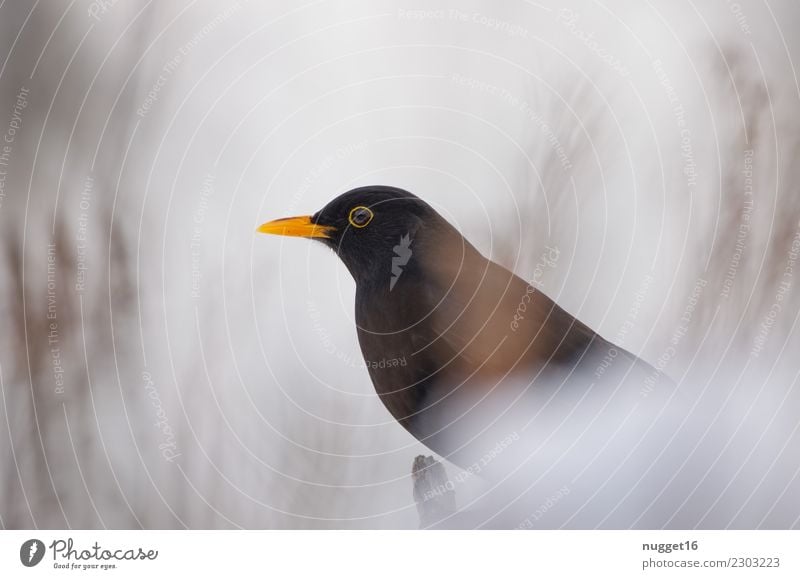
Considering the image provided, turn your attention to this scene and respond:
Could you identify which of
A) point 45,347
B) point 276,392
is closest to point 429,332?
point 276,392

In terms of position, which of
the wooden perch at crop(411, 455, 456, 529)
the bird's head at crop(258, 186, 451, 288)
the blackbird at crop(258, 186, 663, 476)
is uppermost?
the bird's head at crop(258, 186, 451, 288)

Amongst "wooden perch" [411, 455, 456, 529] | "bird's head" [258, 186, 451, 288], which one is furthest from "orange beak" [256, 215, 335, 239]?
"wooden perch" [411, 455, 456, 529]

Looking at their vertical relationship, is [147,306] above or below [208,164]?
below

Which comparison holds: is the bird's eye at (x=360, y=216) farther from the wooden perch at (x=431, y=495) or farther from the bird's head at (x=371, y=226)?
the wooden perch at (x=431, y=495)

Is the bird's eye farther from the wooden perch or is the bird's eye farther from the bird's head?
the wooden perch

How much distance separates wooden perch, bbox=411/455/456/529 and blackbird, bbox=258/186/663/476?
34mm

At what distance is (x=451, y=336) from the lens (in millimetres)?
1068

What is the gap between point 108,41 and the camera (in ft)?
3.84

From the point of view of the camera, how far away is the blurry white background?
1128 mm

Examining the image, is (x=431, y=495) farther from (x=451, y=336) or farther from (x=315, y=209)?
(x=315, y=209)

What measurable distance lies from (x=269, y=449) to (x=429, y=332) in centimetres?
28

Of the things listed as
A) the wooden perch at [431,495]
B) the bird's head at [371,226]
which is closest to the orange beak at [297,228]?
the bird's head at [371,226]
